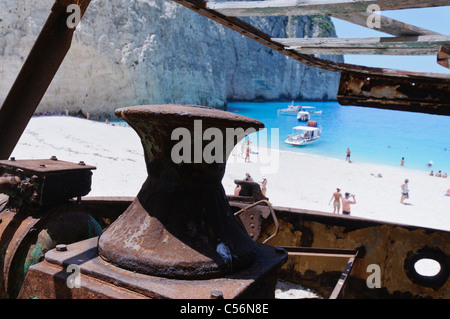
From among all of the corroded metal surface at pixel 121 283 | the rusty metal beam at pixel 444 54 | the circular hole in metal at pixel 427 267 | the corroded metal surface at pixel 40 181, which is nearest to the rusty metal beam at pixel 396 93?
the rusty metal beam at pixel 444 54

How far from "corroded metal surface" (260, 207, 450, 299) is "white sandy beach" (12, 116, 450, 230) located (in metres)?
9.87

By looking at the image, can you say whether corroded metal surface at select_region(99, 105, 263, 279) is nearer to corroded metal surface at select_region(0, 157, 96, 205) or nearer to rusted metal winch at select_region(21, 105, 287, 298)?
rusted metal winch at select_region(21, 105, 287, 298)

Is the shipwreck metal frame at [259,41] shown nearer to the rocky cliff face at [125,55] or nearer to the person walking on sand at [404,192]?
the person walking on sand at [404,192]

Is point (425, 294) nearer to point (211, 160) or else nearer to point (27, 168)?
point (211, 160)

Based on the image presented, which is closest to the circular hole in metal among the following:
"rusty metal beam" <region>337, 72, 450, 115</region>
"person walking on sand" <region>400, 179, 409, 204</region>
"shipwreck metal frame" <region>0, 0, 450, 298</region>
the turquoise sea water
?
"shipwreck metal frame" <region>0, 0, 450, 298</region>

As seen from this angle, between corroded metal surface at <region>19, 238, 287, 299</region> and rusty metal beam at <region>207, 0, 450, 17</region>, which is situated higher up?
rusty metal beam at <region>207, 0, 450, 17</region>

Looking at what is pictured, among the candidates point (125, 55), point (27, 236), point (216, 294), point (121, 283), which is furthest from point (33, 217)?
point (125, 55)

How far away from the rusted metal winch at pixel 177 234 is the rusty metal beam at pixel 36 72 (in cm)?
82

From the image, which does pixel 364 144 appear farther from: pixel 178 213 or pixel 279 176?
pixel 178 213

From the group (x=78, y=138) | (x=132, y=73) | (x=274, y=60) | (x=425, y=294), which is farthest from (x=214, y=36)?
(x=425, y=294)

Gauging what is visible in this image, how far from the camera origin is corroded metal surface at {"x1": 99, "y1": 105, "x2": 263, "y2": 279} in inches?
68.8

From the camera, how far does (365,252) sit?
160 inches
